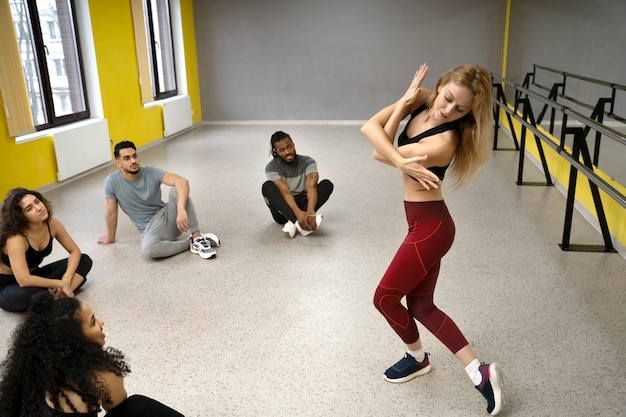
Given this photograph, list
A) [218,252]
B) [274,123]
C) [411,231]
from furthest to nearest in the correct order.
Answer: [274,123] < [218,252] < [411,231]

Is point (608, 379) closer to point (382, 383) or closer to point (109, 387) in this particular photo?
point (382, 383)

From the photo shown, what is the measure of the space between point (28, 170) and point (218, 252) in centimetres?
257

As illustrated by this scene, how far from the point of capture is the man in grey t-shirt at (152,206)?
3662 millimetres

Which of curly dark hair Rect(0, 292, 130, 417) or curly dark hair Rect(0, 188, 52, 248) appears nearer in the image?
curly dark hair Rect(0, 292, 130, 417)

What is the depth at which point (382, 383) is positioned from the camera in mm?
2324

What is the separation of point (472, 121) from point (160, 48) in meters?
7.64

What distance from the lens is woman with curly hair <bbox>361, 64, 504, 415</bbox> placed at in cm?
177

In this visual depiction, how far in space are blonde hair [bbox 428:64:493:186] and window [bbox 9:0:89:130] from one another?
4712mm

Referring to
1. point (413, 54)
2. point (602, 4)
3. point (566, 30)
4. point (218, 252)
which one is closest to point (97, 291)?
point (218, 252)

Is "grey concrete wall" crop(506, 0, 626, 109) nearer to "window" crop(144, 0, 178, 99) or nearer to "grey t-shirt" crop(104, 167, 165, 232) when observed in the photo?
"grey t-shirt" crop(104, 167, 165, 232)

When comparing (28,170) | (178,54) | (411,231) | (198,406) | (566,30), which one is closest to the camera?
(411,231)

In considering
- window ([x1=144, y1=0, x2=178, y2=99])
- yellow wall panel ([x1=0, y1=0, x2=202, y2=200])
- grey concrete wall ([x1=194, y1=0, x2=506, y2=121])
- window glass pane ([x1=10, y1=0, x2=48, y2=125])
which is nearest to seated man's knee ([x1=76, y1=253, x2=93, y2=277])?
yellow wall panel ([x1=0, y1=0, x2=202, y2=200])

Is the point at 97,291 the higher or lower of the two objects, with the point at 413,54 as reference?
lower

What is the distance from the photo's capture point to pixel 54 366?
1.52 meters
